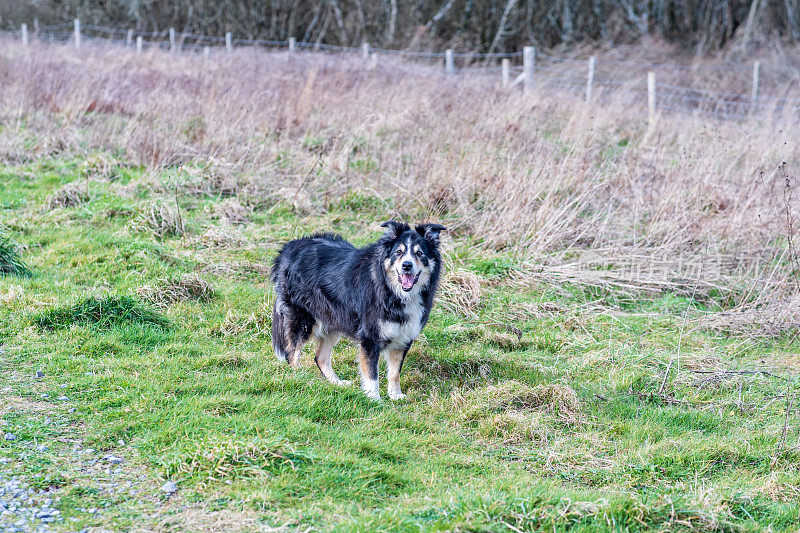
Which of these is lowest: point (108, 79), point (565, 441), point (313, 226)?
point (565, 441)

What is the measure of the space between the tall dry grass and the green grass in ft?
2.48

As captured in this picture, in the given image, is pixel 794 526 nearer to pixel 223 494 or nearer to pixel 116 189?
pixel 223 494

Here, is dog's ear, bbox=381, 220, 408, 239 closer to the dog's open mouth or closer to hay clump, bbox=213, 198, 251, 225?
the dog's open mouth

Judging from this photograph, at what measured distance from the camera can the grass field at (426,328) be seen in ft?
13.3

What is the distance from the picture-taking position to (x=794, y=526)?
406 centimetres

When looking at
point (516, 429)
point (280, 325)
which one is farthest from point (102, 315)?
point (516, 429)

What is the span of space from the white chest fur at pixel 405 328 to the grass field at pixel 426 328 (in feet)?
1.51

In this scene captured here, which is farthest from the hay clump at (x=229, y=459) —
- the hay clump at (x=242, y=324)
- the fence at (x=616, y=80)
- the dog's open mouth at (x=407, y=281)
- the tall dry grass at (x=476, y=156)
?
the fence at (x=616, y=80)

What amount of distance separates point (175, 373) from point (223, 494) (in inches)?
68.3

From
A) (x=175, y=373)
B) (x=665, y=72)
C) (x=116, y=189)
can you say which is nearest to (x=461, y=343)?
(x=175, y=373)

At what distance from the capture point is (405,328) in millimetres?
5594

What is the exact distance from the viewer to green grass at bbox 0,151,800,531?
12.6 feet

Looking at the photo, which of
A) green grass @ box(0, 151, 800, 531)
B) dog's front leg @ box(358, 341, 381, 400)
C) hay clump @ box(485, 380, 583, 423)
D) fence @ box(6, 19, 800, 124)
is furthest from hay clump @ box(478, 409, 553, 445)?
fence @ box(6, 19, 800, 124)

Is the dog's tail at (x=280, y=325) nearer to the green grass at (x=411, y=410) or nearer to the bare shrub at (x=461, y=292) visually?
the green grass at (x=411, y=410)
